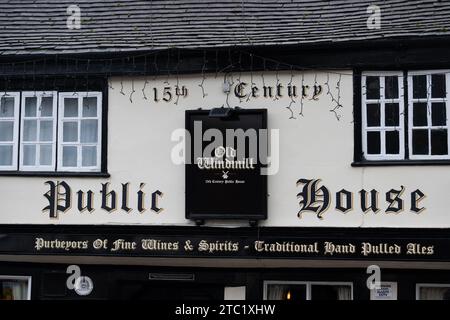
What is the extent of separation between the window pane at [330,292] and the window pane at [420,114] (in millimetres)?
2428

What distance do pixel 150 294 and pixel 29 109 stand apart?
10.2 feet

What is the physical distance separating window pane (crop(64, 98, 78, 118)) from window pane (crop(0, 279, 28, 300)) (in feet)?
8.13

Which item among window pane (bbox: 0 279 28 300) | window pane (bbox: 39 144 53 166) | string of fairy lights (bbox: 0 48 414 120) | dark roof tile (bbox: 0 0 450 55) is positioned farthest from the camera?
window pane (bbox: 0 279 28 300)

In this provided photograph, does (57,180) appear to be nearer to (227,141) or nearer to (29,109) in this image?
(29,109)

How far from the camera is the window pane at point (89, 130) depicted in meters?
12.7

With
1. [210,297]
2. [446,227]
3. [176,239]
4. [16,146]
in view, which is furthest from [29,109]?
[446,227]

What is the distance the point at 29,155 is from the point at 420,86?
5.45 meters

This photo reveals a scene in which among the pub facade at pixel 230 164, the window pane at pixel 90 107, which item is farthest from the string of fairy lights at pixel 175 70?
the window pane at pixel 90 107

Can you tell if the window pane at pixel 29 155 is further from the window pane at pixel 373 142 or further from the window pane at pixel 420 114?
the window pane at pixel 420 114

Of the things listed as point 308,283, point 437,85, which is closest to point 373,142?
point 437,85

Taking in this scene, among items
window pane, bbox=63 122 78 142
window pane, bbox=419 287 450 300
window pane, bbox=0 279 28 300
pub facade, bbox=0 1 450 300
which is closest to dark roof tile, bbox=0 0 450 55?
pub facade, bbox=0 1 450 300

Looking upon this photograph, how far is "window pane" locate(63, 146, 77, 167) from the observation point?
1272cm

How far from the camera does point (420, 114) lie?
1192cm

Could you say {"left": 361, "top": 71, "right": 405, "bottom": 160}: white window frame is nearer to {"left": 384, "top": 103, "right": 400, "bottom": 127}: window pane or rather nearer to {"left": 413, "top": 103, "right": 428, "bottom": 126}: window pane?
{"left": 384, "top": 103, "right": 400, "bottom": 127}: window pane
